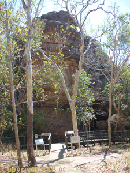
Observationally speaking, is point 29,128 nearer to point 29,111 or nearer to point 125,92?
point 29,111

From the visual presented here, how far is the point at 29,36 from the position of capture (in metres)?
8.34

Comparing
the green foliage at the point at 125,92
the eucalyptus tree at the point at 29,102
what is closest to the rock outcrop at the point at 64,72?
the green foliage at the point at 125,92

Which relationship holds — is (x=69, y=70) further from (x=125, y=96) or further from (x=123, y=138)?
(x=123, y=138)

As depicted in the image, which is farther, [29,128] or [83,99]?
[83,99]

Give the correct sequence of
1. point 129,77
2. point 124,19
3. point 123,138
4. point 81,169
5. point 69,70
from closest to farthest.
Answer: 1. point 81,169
2. point 124,19
3. point 123,138
4. point 129,77
5. point 69,70

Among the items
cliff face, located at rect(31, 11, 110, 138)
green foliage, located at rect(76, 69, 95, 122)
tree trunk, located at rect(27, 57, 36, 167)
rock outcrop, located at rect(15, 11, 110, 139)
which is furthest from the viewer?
cliff face, located at rect(31, 11, 110, 138)

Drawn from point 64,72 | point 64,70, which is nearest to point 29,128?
point 64,72

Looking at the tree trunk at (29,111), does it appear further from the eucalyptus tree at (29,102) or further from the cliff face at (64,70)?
the cliff face at (64,70)

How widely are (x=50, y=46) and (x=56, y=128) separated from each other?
26.9 feet

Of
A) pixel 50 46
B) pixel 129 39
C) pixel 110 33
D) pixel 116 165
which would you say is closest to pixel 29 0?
pixel 110 33

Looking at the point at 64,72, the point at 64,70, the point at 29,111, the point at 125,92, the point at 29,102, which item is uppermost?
the point at 64,70

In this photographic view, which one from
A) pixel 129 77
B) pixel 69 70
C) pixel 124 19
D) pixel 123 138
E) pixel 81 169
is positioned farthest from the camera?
pixel 69 70

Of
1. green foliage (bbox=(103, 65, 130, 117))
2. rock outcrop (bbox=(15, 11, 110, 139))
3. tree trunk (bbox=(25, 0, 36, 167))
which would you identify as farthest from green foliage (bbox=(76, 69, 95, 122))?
tree trunk (bbox=(25, 0, 36, 167))

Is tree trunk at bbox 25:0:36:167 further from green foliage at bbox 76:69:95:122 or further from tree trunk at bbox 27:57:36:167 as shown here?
green foliage at bbox 76:69:95:122
